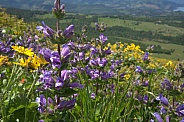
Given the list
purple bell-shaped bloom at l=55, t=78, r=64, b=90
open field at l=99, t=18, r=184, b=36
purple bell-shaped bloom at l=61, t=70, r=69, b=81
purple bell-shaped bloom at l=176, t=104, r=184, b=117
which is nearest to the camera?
purple bell-shaped bloom at l=55, t=78, r=64, b=90

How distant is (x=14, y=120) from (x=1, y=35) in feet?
13.3

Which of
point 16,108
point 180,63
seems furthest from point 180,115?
point 16,108

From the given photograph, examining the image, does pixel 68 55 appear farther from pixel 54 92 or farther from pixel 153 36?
pixel 153 36

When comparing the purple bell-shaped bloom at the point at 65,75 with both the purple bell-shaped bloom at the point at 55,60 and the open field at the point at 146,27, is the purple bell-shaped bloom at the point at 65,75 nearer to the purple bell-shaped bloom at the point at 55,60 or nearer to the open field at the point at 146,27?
the purple bell-shaped bloom at the point at 55,60

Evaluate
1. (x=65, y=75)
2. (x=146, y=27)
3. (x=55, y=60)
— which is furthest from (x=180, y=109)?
(x=146, y=27)

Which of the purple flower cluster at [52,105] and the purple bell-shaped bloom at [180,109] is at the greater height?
the purple flower cluster at [52,105]

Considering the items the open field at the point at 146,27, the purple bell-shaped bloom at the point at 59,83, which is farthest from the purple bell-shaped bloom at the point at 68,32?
the open field at the point at 146,27

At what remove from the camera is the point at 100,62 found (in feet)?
12.4

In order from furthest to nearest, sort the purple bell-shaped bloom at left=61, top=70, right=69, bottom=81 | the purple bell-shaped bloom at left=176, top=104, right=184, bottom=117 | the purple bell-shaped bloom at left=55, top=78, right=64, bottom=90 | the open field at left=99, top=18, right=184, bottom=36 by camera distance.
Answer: the open field at left=99, top=18, right=184, bottom=36 < the purple bell-shaped bloom at left=176, top=104, right=184, bottom=117 < the purple bell-shaped bloom at left=61, top=70, right=69, bottom=81 < the purple bell-shaped bloom at left=55, top=78, right=64, bottom=90

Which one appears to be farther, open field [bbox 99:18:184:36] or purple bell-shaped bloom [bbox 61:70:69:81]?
open field [bbox 99:18:184:36]

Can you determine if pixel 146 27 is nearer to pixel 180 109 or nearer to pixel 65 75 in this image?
pixel 180 109

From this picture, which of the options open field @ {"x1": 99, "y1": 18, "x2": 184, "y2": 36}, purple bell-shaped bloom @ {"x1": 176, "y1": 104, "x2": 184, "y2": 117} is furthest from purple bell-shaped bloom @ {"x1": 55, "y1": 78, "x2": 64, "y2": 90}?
open field @ {"x1": 99, "y1": 18, "x2": 184, "y2": 36}

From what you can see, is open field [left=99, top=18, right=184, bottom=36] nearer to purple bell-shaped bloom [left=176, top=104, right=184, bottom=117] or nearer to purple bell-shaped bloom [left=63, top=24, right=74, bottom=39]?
purple bell-shaped bloom [left=176, top=104, right=184, bottom=117]

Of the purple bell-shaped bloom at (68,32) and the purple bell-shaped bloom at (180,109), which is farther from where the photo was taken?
the purple bell-shaped bloom at (180,109)
